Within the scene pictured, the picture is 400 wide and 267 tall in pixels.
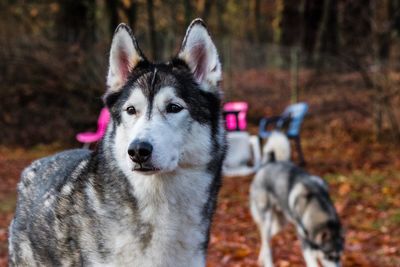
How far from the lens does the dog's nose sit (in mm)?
3016

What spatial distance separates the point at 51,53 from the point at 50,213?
14.8m

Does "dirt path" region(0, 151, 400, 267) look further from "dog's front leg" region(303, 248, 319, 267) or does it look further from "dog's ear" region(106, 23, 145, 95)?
"dog's ear" region(106, 23, 145, 95)

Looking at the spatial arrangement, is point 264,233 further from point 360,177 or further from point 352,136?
point 352,136

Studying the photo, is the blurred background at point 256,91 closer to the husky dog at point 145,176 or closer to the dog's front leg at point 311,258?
the dog's front leg at point 311,258

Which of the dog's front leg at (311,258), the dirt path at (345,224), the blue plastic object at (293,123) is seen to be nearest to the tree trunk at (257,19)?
the blue plastic object at (293,123)

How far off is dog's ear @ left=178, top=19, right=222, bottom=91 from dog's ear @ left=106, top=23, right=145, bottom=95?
279 millimetres

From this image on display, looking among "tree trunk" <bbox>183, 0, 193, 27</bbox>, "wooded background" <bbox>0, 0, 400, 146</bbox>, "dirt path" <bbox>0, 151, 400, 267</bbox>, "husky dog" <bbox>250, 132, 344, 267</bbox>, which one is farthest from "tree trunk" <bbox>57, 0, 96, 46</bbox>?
"husky dog" <bbox>250, 132, 344, 267</bbox>

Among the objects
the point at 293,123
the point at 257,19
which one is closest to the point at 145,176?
the point at 293,123

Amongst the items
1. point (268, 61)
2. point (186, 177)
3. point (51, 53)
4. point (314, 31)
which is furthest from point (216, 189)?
point (314, 31)

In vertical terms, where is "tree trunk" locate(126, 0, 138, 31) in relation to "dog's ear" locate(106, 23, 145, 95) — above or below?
above

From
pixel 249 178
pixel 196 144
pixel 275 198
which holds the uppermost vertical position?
pixel 196 144

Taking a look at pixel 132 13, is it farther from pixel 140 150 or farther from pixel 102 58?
pixel 140 150

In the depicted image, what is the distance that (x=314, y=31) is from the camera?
25766mm

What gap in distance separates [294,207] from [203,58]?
3.56 meters
